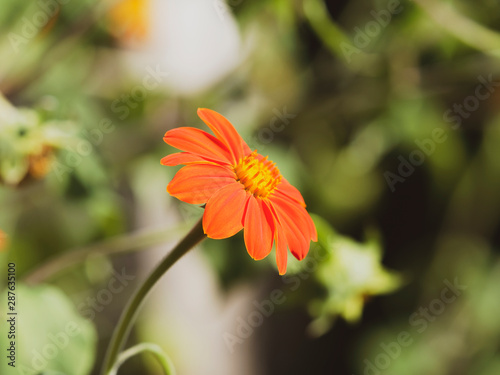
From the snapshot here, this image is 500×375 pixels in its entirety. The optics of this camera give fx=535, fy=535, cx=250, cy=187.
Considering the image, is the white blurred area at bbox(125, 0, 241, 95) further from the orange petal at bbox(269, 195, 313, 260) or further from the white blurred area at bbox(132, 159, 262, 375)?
the orange petal at bbox(269, 195, 313, 260)

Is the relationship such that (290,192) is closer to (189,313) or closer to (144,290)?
(144,290)

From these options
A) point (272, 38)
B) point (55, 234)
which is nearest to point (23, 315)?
point (55, 234)

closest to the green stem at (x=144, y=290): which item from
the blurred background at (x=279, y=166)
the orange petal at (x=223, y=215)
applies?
the orange petal at (x=223, y=215)

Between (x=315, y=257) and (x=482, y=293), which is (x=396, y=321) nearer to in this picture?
(x=482, y=293)

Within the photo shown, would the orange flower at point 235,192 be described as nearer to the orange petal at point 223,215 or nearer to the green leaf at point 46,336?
the orange petal at point 223,215

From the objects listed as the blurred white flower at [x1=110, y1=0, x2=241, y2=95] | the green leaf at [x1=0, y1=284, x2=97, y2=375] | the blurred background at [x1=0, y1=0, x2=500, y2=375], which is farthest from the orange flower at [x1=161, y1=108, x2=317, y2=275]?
the blurred white flower at [x1=110, y1=0, x2=241, y2=95]
